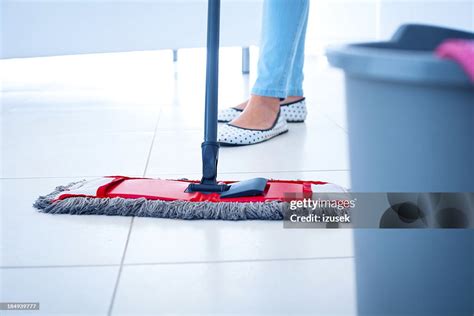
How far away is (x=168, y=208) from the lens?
3.52 ft

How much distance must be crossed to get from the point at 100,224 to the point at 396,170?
577 millimetres

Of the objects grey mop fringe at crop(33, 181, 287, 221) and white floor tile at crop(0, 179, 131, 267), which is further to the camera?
grey mop fringe at crop(33, 181, 287, 221)

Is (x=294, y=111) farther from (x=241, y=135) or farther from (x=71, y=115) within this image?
(x=71, y=115)

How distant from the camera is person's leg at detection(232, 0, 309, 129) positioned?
1.70 m

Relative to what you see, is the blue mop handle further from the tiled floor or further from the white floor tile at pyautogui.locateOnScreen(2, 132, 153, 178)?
the white floor tile at pyautogui.locateOnScreen(2, 132, 153, 178)

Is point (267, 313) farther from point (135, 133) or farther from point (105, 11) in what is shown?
point (105, 11)

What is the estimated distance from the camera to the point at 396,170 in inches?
23.6

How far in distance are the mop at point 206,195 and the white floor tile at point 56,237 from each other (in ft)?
0.07

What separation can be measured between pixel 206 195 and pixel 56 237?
246 millimetres

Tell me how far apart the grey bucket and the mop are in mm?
437

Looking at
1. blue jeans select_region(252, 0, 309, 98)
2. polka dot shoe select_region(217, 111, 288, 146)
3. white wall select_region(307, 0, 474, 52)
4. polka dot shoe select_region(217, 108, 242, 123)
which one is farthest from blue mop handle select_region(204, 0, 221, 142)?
white wall select_region(307, 0, 474, 52)

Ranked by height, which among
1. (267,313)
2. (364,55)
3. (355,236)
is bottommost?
(267,313)

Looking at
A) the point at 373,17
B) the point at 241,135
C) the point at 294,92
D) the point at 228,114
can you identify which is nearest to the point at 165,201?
the point at 241,135

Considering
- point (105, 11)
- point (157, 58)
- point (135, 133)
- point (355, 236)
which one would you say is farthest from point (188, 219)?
point (157, 58)
